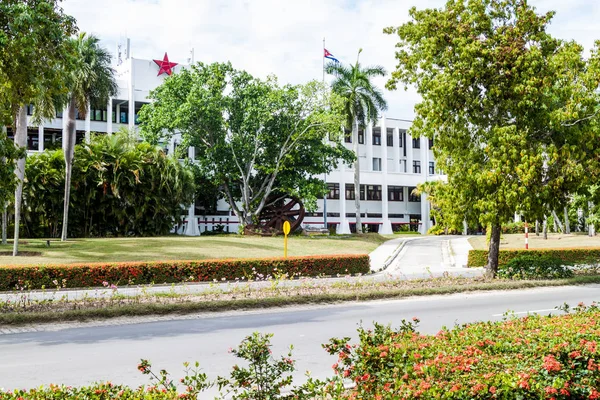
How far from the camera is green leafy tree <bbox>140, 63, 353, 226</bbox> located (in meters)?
39.4

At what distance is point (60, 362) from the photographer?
26.9 feet

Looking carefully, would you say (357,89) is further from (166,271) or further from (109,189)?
(166,271)

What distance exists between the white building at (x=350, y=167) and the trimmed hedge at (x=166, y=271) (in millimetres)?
29040

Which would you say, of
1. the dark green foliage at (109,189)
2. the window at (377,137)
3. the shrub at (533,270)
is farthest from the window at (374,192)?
the shrub at (533,270)

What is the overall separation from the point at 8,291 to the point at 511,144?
1548 centimetres

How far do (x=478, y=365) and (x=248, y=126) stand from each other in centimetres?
3564

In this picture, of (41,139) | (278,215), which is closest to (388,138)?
(278,215)

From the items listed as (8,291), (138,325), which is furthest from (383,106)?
(138,325)

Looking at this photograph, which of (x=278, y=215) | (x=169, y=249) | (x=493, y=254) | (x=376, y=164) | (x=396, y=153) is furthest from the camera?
(x=396, y=153)

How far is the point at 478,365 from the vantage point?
4891 mm

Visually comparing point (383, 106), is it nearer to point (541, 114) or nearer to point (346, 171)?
point (346, 171)

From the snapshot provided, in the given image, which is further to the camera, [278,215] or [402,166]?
[402,166]

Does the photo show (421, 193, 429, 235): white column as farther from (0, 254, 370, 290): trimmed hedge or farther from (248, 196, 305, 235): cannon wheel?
(0, 254, 370, 290): trimmed hedge

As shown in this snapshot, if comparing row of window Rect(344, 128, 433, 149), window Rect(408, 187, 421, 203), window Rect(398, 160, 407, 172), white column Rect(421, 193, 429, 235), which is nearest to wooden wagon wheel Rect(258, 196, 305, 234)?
row of window Rect(344, 128, 433, 149)
